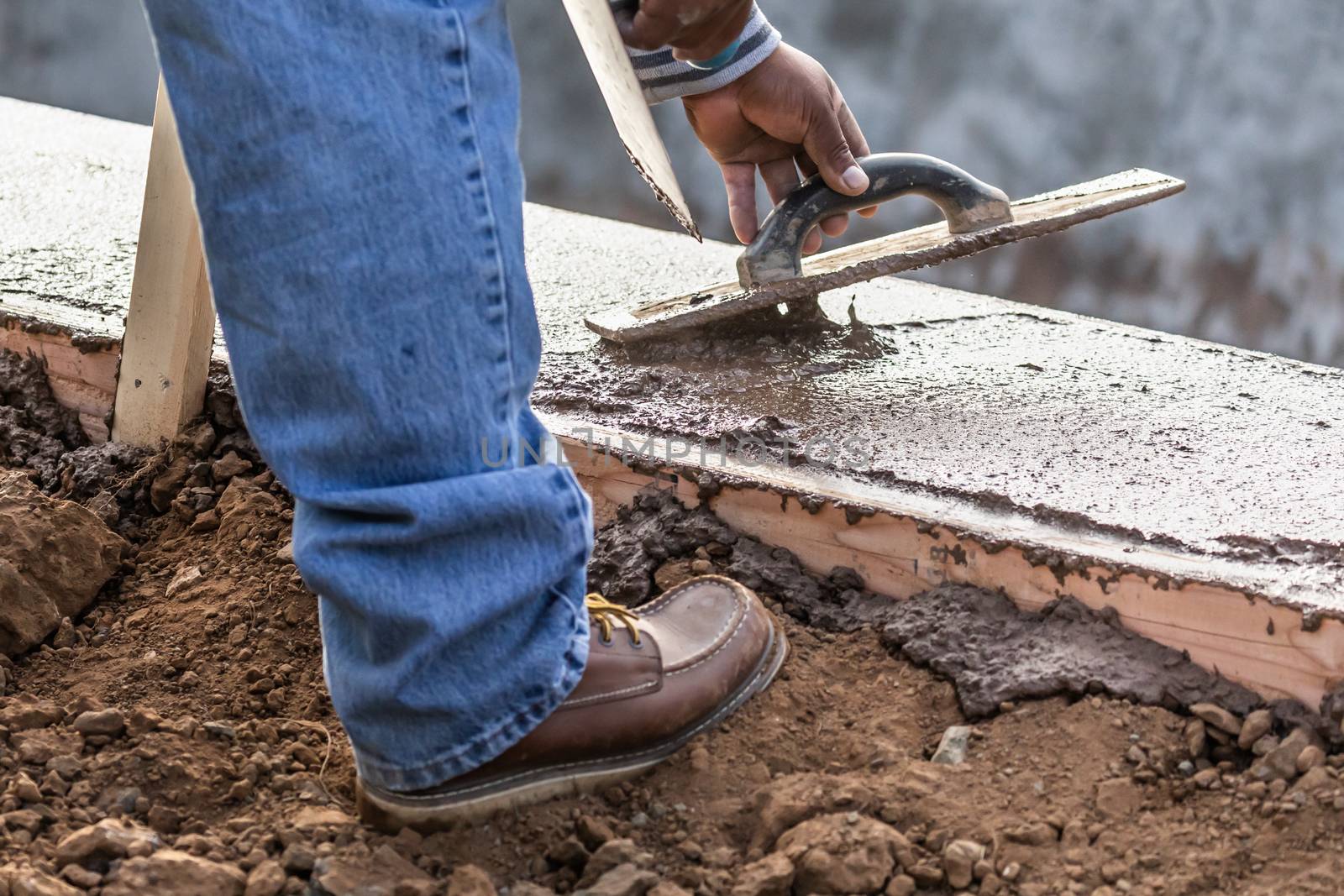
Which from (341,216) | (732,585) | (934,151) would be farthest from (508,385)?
(934,151)

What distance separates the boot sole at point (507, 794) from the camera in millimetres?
1183

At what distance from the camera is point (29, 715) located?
131 centimetres

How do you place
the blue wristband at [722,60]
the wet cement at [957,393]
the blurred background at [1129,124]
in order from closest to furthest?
the wet cement at [957,393] < the blue wristband at [722,60] < the blurred background at [1129,124]

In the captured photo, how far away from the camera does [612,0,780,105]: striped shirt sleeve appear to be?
180 centimetres

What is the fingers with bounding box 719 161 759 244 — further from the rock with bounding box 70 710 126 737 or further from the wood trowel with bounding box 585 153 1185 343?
the rock with bounding box 70 710 126 737

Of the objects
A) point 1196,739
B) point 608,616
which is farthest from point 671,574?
point 1196,739

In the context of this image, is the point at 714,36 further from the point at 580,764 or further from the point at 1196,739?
the point at 1196,739

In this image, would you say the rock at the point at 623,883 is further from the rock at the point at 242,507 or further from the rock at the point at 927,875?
the rock at the point at 242,507

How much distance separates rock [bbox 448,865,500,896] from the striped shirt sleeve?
1113 millimetres

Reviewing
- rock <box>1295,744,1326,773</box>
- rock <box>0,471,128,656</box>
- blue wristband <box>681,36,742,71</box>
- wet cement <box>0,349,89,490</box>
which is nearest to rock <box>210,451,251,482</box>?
rock <box>0,471,128,656</box>

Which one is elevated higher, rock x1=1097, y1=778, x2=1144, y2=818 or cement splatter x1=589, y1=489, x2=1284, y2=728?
cement splatter x1=589, y1=489, x2=1284, y2=728

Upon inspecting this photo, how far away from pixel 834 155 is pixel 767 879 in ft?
3.89

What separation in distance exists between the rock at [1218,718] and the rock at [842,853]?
0.38 metres

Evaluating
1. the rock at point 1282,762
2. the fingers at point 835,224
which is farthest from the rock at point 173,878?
the fingers at point 835,224
